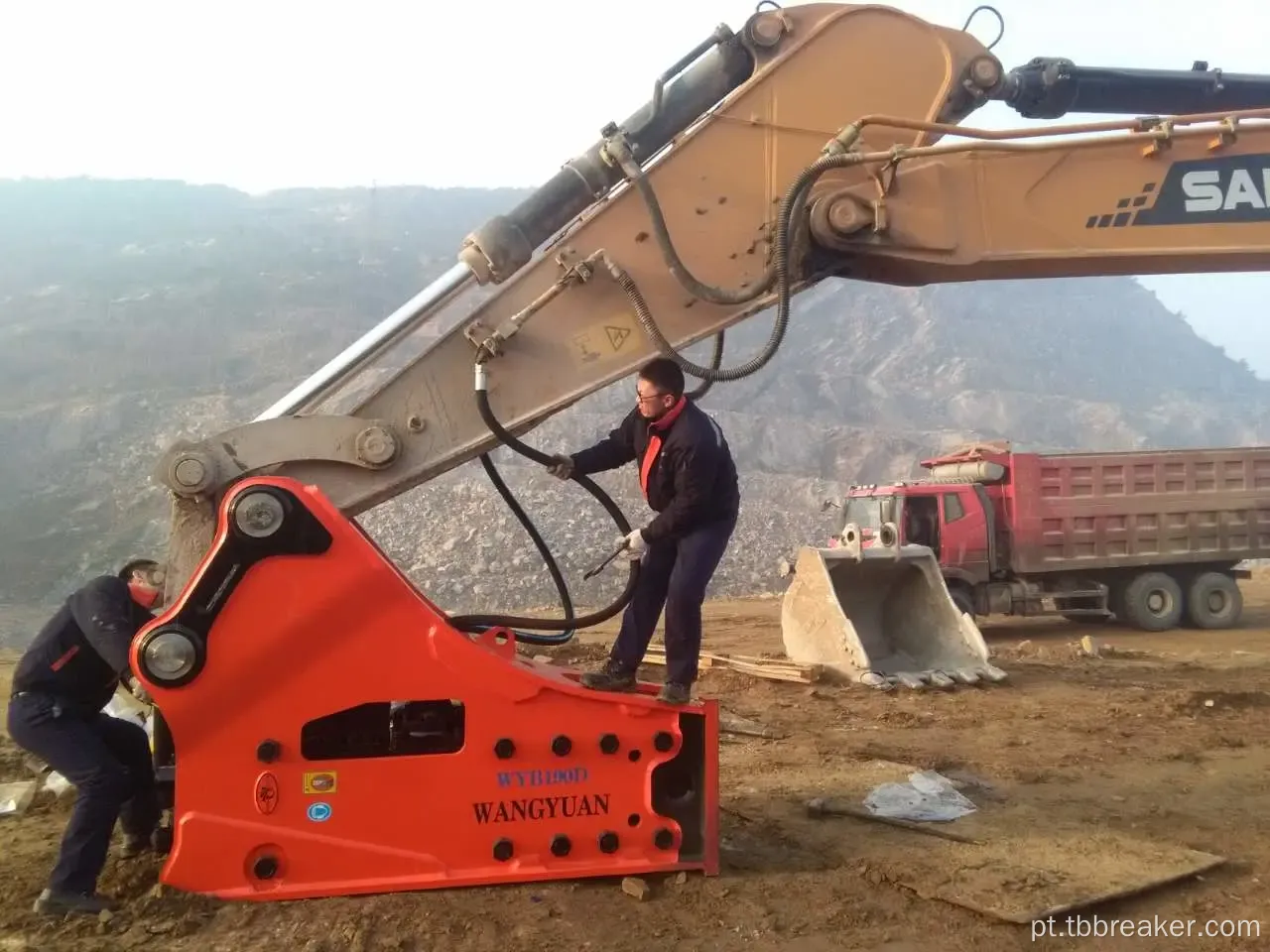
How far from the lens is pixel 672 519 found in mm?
4234

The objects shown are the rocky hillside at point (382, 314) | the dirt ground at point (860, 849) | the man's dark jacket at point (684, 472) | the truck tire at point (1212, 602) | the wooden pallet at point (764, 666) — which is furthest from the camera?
the rocky hillside at point (382, 314)

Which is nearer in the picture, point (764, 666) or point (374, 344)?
point (374, 344)

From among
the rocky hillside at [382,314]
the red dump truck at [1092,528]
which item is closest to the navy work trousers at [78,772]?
the rocky hillside at [382,314]

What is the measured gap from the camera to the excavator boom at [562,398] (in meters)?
Result: 3.78

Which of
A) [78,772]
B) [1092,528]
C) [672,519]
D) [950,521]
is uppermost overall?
[672,519]

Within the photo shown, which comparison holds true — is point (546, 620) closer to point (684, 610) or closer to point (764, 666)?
point (684, 610)

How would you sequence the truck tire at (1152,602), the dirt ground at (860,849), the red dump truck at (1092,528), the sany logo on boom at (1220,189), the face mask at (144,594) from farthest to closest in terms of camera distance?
1. the truck tire at (1152,602)
2. the red dump truck at (1092,528)
3. the sany logo on boom at (1220,189)
4. the face mask at (144,594)
5. the dirt ground at (860,849)

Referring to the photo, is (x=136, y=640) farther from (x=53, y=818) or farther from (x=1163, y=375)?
(x=1163, y=375)

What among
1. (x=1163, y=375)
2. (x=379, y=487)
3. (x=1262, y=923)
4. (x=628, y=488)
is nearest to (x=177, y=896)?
(x=379, y=487)

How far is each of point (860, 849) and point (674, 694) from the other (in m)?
1.23

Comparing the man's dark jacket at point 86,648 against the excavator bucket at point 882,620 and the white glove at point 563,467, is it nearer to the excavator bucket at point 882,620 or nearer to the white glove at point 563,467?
the white glove at point 563,467

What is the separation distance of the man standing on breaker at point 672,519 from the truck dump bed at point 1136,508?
1049cm

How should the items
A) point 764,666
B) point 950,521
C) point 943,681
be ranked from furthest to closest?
point 950,521
point 764,666
point 943,681

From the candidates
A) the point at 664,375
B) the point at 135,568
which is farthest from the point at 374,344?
the point at 135,568
